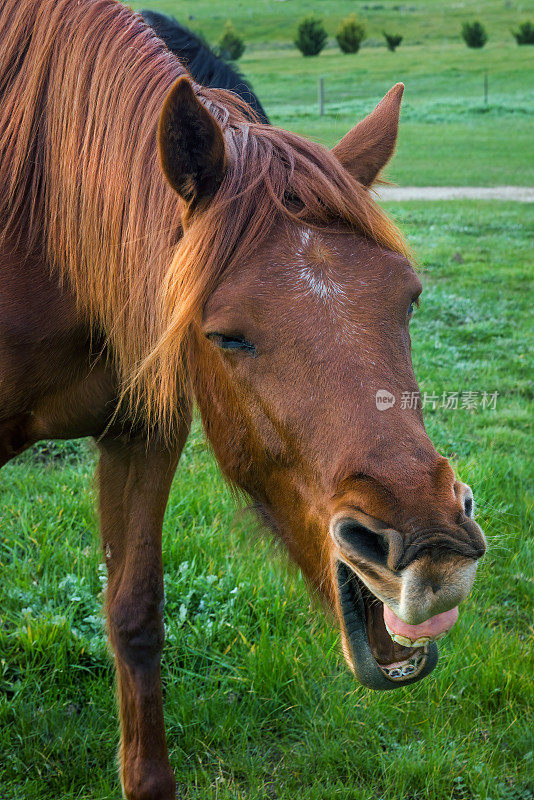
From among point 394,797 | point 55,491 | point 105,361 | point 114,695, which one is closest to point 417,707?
point 394,797

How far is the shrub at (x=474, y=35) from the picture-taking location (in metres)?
43.6

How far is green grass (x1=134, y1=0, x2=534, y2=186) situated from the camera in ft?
57.6

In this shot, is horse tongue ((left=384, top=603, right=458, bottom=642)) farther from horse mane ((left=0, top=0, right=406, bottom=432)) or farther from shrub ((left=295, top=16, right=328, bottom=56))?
shrub ((left=295, top=16, right=328, bottom=56))

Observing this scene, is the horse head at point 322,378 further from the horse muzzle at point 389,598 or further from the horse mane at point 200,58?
the horse mane at point 200,58

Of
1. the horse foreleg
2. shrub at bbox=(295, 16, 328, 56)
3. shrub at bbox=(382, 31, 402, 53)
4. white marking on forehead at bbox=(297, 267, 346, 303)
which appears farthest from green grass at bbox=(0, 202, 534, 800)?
shrub at bbox=(382, 31, 402, 53)

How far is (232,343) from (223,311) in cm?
8

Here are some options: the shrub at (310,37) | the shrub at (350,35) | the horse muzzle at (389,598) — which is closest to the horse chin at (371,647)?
the horse muzzle at (389,598)

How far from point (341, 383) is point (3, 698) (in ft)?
6.71

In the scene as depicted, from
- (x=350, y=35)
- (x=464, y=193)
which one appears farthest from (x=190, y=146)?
(x=350, y=35)

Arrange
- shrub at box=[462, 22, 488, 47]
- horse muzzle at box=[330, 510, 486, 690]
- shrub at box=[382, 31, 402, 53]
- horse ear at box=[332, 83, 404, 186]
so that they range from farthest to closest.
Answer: shrub at box=[382, 31, 402, 53] → shrub at box=[462, 22, 488, 47] → horse ear at box=[332, 83, 404, 186] → horse muzzle at box=[330, 510, 486, 690]

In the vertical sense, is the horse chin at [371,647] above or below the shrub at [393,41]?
above

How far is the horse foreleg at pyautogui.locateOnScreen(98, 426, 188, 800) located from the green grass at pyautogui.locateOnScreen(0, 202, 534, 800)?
0.16m

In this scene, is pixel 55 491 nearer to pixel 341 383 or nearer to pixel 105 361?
pixel 105 361

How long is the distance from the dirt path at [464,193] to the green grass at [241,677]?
1043 cm
